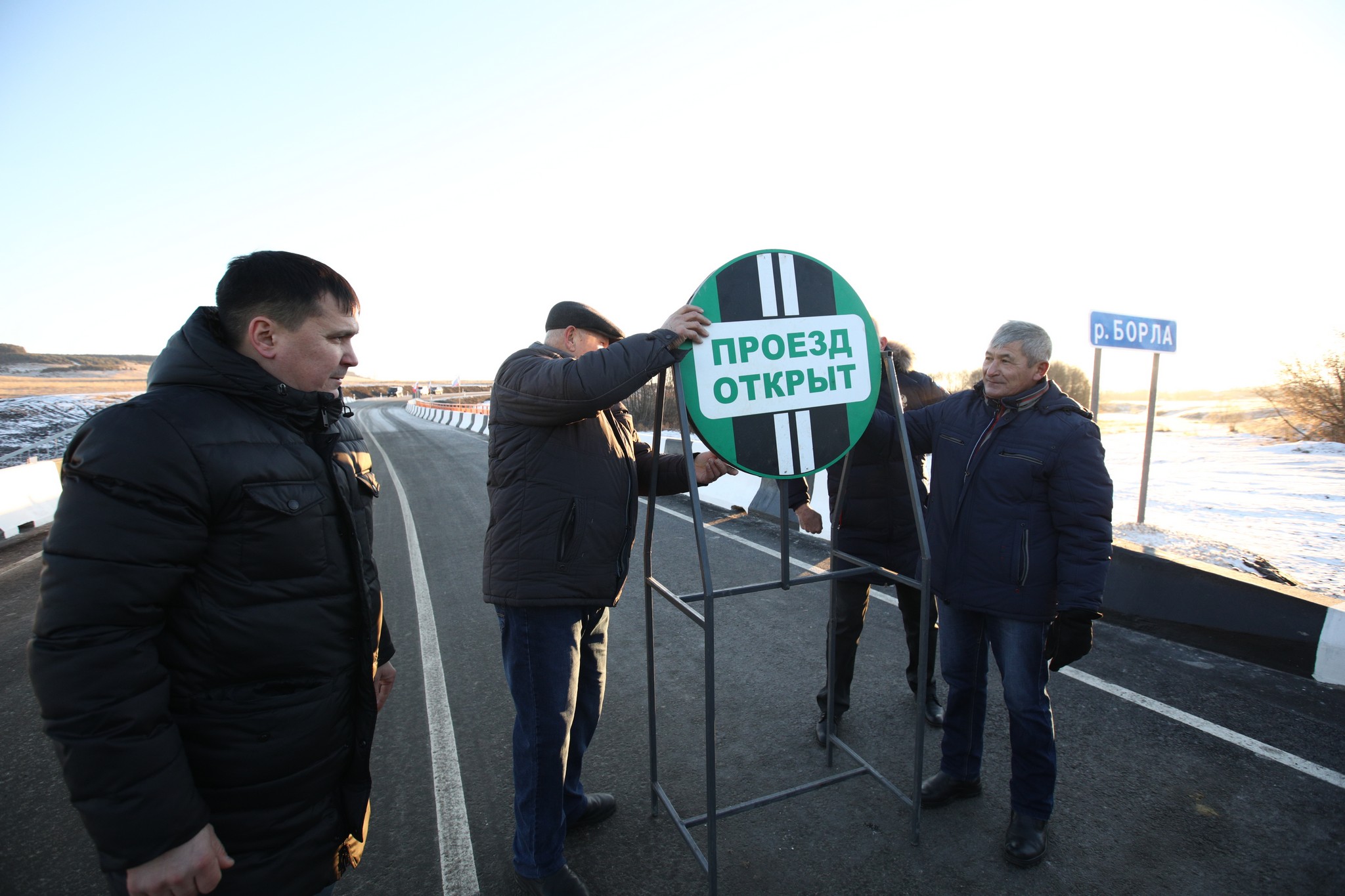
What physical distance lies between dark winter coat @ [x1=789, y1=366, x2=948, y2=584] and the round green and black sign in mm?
1018

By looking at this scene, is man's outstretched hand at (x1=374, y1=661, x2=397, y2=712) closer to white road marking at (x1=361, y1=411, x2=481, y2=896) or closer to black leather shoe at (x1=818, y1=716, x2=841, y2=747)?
white road marking at (x1=361, y1=411, x2=481, y2=896)

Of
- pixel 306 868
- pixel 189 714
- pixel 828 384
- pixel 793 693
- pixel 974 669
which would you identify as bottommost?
Answer: pixel 793 693

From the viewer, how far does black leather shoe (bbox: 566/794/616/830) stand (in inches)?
109

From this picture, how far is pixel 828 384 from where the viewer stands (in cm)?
247

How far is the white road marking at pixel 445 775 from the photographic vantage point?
2.54m

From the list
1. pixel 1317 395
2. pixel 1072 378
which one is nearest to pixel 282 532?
pixel 1317 395

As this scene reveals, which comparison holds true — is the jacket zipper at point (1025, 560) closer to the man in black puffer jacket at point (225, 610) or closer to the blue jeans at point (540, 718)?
the blue jeans at point (540, 718)

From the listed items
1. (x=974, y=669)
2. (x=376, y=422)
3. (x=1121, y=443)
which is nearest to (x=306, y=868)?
(x=974, y=669)

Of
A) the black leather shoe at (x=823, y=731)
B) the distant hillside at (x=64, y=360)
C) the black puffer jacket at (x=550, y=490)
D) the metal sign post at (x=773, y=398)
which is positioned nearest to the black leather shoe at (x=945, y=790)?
the metal sign post at (x=773, y=398)

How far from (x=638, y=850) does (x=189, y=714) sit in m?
1.90

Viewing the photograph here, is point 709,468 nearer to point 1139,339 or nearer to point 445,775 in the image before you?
point 445,775

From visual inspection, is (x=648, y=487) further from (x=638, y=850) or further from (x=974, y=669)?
(x=974, y=669)

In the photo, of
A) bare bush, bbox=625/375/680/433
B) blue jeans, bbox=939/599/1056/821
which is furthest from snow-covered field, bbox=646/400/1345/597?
bare bush, bbox=625/375/680/433

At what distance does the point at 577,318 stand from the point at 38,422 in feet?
71.6
